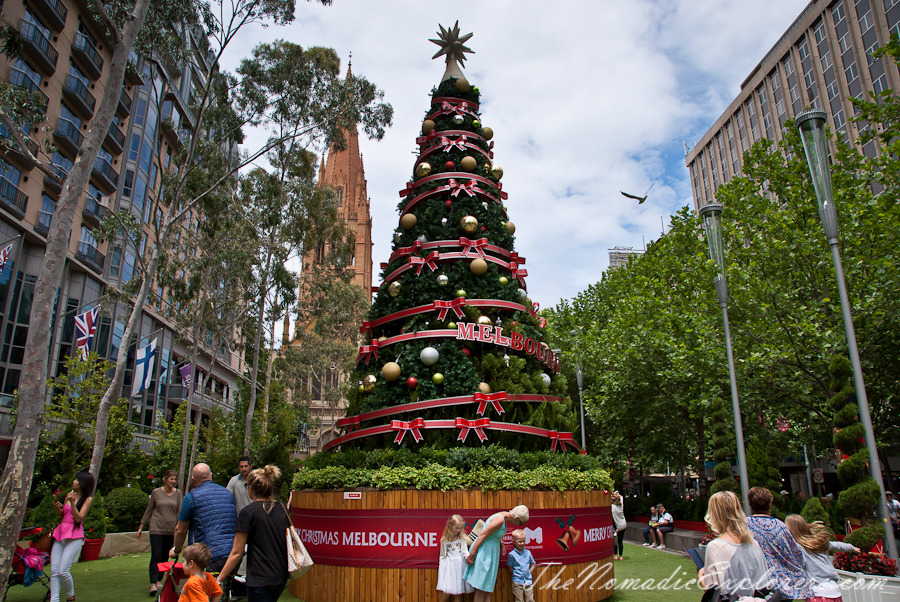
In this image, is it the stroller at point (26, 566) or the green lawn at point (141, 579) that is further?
the green lawn at point (141, 579)

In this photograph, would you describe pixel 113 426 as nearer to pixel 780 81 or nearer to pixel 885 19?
pixel 885 19

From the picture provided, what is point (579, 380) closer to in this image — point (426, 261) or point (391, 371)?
point (426, 261)

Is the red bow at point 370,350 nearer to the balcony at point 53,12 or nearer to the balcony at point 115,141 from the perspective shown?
the balcony at point 53,12

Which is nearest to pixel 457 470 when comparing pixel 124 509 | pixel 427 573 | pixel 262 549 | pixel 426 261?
pixel 427 573

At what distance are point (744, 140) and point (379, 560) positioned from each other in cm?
5373

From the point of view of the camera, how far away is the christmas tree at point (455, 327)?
817cm

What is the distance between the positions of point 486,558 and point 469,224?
18.2 ft

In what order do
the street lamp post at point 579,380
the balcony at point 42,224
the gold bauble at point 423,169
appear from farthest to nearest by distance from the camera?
the balcony at point 42,224 < the street lamp post at point 579,380 < the gold bauble at point 423,169

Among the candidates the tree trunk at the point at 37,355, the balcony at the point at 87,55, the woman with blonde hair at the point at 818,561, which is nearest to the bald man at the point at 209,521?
the tree trunk at the point at 37,355

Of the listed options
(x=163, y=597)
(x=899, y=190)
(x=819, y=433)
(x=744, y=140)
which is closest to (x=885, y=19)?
(x=744, y=140)

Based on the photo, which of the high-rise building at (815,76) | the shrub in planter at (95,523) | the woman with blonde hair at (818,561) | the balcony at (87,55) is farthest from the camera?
the high-rise building at (815,76)

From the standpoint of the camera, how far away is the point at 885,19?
3206 centimetres

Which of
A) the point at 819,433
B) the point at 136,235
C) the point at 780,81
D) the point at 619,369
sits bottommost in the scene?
the point at 819,433

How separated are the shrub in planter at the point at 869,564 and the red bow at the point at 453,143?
8.63 meters
